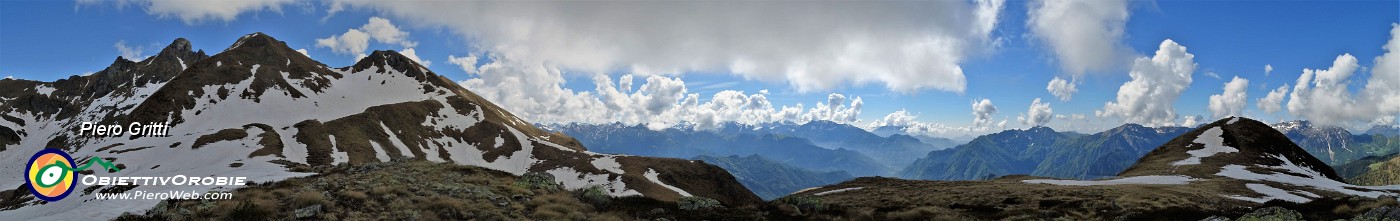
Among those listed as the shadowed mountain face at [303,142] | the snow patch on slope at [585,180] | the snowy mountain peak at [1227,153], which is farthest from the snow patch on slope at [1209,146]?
the snow patch on slope at [585,180]

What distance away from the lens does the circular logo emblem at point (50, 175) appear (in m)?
22.0

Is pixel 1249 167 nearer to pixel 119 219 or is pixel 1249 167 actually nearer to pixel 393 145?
pixel 119 219

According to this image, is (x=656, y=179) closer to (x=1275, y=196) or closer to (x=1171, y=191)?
(x=1171, y=191)

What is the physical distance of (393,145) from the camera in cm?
14812

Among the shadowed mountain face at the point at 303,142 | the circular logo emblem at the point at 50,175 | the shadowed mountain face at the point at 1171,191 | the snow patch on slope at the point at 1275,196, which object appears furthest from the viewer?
the shadowed mountain face at the point at 303,142

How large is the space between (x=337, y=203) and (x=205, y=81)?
213323 mm

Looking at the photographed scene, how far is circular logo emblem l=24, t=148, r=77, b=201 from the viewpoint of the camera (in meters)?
22.0

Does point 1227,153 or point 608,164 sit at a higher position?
point 1227,153

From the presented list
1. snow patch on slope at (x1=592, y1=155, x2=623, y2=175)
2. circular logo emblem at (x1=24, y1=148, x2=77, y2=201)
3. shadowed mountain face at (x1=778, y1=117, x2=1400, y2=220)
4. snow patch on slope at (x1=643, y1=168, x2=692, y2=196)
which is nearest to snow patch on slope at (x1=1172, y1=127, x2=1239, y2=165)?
shadowed mountain face at (x1=778, y1=117, x2=1400, y2=220)

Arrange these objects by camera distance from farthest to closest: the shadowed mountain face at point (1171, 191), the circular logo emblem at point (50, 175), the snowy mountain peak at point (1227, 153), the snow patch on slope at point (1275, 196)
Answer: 1. the snowy mountain peak at point (1227, 153)
2. the snow patch on slope at point (1275, 196)
3. the circular logo emblem at point (50, 175)
4. the shadowed mountain face at point (1171, 191)

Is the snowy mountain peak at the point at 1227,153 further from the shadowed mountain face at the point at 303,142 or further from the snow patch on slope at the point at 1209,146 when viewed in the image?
the shadowed mountain face at the point at 303,142

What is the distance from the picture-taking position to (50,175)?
22125 mm

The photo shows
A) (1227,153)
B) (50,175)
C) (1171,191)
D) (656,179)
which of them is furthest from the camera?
(656,179)

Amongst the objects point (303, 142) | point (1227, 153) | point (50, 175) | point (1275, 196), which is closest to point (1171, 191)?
point (1275, 196)
